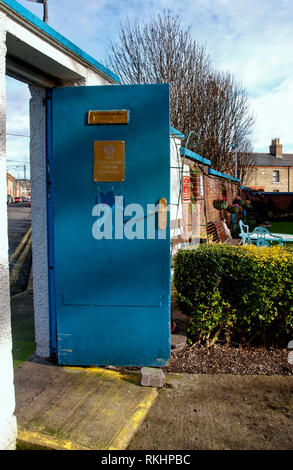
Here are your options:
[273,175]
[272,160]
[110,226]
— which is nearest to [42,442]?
[110,226]

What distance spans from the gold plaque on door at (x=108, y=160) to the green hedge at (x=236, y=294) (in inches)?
54.2

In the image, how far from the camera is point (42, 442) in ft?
8.22

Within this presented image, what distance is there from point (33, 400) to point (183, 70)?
56.7 ft

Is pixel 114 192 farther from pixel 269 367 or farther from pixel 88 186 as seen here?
pixel 269 367

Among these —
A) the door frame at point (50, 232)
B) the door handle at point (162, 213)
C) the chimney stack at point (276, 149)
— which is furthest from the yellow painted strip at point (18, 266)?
the chimney stack at point (276, 149)

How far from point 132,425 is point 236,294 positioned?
199 centimetres

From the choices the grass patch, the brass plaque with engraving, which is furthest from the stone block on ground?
the brass plaque with engraving

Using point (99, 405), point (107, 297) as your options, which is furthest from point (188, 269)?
point (99, 405)

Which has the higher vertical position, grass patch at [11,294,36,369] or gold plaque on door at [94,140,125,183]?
gold plaque on door at [94,140,125,183]

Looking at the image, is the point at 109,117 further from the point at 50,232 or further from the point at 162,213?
the point at 50,232

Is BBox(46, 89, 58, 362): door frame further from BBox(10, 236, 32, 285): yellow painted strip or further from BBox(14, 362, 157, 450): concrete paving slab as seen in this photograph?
BBox(10, 236, 32, 285): yellow painted strip

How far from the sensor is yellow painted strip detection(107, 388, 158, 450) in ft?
8.22

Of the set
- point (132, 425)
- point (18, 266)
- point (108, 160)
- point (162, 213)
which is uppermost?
point (108, 160)

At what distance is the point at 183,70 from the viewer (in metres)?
17.2
